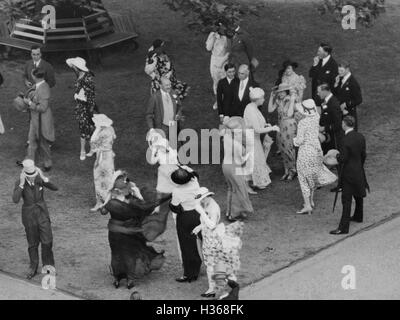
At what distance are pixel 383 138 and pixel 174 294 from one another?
6245 mm

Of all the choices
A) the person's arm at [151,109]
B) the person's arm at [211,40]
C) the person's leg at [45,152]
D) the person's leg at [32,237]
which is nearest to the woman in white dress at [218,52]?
the person's arm at [211,40]

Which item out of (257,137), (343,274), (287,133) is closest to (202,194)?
(343,274)

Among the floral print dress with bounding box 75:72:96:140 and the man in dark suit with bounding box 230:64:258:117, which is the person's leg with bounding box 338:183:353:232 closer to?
the man in dark suit with bounding box 230:64:258:117

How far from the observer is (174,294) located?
604 inches

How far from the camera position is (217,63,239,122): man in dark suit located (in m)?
19.3

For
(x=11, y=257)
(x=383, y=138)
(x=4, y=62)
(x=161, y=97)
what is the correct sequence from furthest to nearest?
(x=4, y=62) < (x=383, y=138) < (x=161, y=97) < (x=11, y=257)

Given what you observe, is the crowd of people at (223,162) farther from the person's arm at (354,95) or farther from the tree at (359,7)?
the tree at (359,7)

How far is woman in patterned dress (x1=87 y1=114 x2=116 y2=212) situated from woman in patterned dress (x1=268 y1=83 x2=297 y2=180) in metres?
2.62

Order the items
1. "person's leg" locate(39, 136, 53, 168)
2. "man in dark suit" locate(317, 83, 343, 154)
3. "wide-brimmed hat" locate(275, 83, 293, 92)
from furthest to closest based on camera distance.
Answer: "person's leg" locate(39, 136, 53, 168) → "wide-brimmed hat" locate(275, 83, 293, 92) → "man in dark suit" locate(317, 83, 343, 154)

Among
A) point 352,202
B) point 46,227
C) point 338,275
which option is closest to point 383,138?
point 352,202

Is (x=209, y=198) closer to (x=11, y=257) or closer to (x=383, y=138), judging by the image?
(x=11, y=257)

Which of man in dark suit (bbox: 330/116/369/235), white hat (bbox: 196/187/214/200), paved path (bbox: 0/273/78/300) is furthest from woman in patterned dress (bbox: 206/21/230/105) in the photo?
paved path (bbox: 0/273/78/300)

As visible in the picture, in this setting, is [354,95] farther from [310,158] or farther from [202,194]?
[202,194]

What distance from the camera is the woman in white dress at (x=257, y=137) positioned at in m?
18.4
